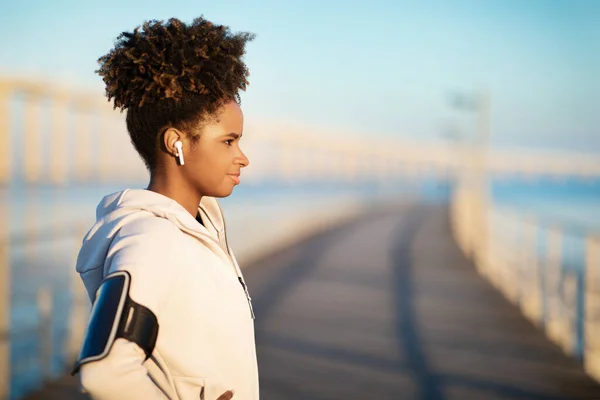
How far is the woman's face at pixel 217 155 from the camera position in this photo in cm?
154

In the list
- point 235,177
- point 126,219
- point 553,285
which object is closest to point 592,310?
point 553,285

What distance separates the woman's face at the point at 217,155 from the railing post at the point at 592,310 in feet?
14.5

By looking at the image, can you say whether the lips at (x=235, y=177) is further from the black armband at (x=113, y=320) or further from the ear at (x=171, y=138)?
the black armband at (x=113, y=320)

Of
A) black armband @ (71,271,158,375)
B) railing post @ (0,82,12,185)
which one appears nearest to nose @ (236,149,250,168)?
black armband @ (71,271,158,375)

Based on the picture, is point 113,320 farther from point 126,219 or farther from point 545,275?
point 545,275

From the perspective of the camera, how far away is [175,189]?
156 cm

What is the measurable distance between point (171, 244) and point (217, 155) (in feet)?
0.89

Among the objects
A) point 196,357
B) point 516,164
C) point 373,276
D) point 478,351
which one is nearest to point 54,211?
point 478,351

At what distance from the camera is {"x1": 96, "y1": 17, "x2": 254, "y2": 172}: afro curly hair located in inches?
57.7

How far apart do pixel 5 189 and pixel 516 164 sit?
267 ft

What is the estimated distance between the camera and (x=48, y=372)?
5.40 m

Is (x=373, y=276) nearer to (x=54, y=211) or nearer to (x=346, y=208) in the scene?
(x=54, y=211)

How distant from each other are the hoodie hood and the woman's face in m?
0.10

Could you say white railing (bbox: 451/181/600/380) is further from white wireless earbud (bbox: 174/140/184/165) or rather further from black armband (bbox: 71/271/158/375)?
black armband (bbox: 71/271/158/375)
